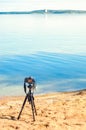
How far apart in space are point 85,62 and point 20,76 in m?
13.0

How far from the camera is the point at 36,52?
63219mm

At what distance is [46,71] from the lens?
4547 cm

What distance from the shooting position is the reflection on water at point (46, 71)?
37.7 metres

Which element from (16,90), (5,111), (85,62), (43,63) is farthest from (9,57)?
(5,111)

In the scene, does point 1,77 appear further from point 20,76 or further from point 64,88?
point 64,88

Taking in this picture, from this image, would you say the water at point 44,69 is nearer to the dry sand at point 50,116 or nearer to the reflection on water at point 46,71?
the reflection on water at point 46,71

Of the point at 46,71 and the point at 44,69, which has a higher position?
the point at 44,69

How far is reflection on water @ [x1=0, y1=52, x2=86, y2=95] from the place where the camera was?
124 ft

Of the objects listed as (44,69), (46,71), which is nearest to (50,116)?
(46,71)

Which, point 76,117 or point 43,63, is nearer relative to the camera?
point 76,117

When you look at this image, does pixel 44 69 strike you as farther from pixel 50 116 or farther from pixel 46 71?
pixel 50 116

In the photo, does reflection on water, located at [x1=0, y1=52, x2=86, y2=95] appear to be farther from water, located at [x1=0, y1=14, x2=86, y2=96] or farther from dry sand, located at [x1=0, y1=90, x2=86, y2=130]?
dry sand, located at [x1=0, y1=90, x2=86, y2=130]

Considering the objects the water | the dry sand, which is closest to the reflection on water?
the water

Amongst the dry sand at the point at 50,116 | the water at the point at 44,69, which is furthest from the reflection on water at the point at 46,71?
the dry sand at the point at 50,116
